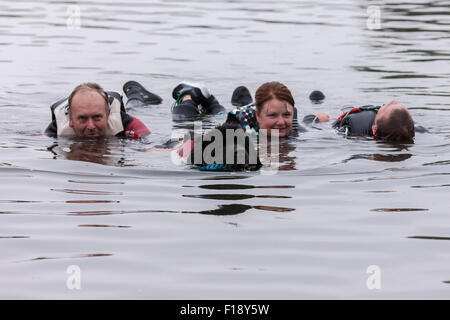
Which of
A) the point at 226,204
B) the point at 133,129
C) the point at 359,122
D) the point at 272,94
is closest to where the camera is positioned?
the point at 226,204

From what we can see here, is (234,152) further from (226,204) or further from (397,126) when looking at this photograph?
(397,126)

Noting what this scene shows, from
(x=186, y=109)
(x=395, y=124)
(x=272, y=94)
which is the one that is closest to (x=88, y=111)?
(x=272, y=94)

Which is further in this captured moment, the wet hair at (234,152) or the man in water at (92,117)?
the man in water at (92,117)

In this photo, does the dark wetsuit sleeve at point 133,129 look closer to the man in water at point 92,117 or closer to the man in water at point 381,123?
the man in water at point 92,117

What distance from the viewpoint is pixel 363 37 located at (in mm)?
18359

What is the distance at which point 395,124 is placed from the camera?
916 centimetres

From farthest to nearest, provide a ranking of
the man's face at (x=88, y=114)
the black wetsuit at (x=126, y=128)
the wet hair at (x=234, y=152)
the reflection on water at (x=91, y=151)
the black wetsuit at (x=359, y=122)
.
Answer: the black wetsuit at (x=359, y=122)
the black wetsuit at (x=126, y=128)
the man's face at (x=88, y=114)
the reflection on water at (x=91, y=151)
the wet hair at (x=234, y=152)

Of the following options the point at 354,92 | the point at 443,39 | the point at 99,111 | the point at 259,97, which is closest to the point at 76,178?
the point at 99,111

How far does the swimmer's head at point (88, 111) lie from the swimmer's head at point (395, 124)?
3020 millimetres

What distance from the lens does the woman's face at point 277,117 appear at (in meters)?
9.29

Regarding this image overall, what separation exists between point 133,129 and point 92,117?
24.7 inches

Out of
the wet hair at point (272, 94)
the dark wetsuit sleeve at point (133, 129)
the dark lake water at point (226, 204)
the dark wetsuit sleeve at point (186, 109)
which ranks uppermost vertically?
the wet hair at point (272, 94)

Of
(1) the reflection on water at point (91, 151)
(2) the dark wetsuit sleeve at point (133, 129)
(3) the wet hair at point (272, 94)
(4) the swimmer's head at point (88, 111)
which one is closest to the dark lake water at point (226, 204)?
(1) the reflection on water at point (91, 151)
